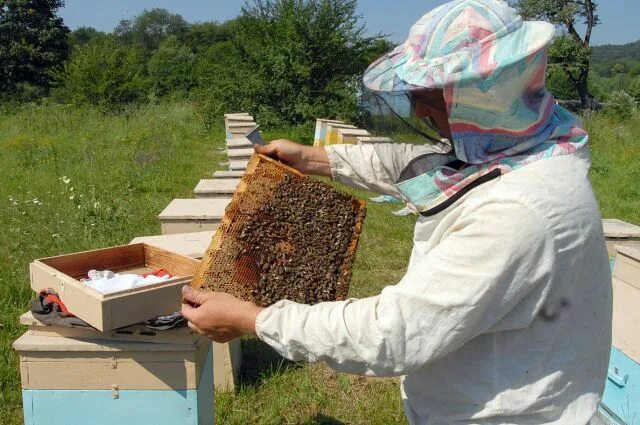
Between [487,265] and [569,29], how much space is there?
31.1m

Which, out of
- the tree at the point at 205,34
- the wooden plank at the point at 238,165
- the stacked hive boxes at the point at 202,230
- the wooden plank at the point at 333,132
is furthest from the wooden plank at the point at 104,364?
the tree at the point at 205,34

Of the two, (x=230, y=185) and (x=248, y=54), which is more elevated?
(x=248, y=54)

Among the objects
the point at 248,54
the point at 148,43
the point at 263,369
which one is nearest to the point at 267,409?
the point at 263,369

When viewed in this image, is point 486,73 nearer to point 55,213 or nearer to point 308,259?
point 308,259

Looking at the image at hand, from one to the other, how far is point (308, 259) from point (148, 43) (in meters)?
102

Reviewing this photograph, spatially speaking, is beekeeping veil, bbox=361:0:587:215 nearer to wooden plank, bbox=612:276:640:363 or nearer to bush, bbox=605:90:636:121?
wooden plank, bbox=612:276:640:363

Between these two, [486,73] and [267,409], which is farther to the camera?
[267,409]

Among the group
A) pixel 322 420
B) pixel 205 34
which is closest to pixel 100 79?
pixel 322 420

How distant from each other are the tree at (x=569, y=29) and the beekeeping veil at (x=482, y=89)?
92.5 ft

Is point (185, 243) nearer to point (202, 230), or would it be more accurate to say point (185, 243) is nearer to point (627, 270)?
point (202, 230)

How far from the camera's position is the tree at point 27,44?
34.4 metres

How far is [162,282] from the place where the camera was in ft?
7.07

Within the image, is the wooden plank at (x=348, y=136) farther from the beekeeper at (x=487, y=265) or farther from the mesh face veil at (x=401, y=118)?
the beekeeper at (x=487, y=265)

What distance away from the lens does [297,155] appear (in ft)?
7.18
